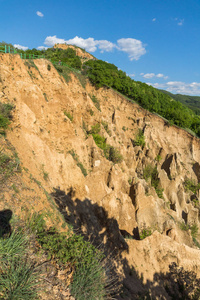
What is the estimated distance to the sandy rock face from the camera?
11469mm

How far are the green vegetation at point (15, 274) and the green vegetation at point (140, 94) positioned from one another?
27.3m

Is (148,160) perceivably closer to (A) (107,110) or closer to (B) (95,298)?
(A) (107,110)

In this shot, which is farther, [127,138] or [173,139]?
[173,139]

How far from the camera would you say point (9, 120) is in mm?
10375

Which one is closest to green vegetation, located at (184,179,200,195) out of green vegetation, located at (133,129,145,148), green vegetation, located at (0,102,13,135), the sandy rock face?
the sandy rock face

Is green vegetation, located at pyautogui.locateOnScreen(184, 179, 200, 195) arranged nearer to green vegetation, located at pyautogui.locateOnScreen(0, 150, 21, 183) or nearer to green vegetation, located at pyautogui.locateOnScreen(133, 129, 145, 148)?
green vegetation, located at pyautogui.locateOnScreen(133, 129, 145, 148)

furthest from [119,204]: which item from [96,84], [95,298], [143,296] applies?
[96,84]

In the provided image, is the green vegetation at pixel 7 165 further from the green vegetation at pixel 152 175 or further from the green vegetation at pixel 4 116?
the green vegetation at pixel 152 175

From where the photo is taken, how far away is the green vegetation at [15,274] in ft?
12.1

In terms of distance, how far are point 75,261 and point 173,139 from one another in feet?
97.8

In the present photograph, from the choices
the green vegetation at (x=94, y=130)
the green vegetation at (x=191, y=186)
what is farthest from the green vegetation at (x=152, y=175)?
the green vegetation at (x=94, y=130)

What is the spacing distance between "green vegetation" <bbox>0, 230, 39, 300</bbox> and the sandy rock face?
2284 millimetres

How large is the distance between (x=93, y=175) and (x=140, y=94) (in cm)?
2087

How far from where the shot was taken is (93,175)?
15461 mm
